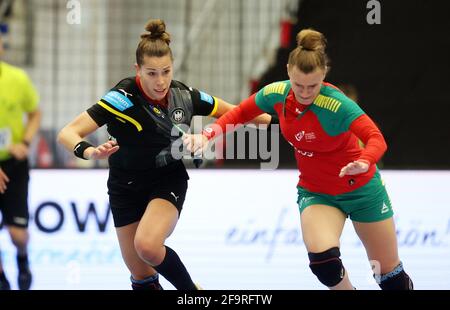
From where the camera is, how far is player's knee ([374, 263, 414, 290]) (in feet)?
15.6

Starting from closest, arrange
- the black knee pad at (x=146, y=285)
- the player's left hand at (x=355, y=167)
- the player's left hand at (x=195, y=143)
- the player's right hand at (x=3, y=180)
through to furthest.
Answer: the player's left hand at (x=355, y=167) → the player's left hand at (x=195, y=143) → the black knee pad at (x=146, y=285) → the player's right hand at (x=3, y=180)

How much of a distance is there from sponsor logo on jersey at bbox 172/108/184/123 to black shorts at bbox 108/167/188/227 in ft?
0.99

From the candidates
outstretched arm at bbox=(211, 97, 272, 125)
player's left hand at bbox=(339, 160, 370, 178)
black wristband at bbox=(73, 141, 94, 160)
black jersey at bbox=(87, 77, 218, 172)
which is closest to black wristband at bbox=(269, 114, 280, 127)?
outstretched arm at bbox=(211, 97, 272, 125)

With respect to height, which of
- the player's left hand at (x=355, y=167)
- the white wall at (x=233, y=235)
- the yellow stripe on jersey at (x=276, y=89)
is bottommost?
the white wall at (x=233, y=235)

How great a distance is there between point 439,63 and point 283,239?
8.88 feet

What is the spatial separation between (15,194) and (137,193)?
1.70m

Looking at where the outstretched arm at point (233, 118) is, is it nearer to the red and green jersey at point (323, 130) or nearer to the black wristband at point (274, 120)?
the red and green jersey at point (323, 130)

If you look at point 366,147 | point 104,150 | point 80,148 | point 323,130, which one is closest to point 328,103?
point 323,130

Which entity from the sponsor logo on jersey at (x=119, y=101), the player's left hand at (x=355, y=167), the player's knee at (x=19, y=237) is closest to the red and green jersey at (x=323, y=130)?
the player's left hand at (x=355, y=167)

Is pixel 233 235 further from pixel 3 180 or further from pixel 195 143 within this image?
pixel 195 143

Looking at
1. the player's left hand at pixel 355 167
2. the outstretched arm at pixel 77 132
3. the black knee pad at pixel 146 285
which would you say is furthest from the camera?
the black knee pad at pixel 146 285

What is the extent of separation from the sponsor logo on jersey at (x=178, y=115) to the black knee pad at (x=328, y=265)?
1.02m

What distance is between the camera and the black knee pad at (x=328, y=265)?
4406 mm

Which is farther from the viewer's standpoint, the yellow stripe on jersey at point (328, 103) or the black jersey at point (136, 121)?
the black jersey at point (136, 121)
